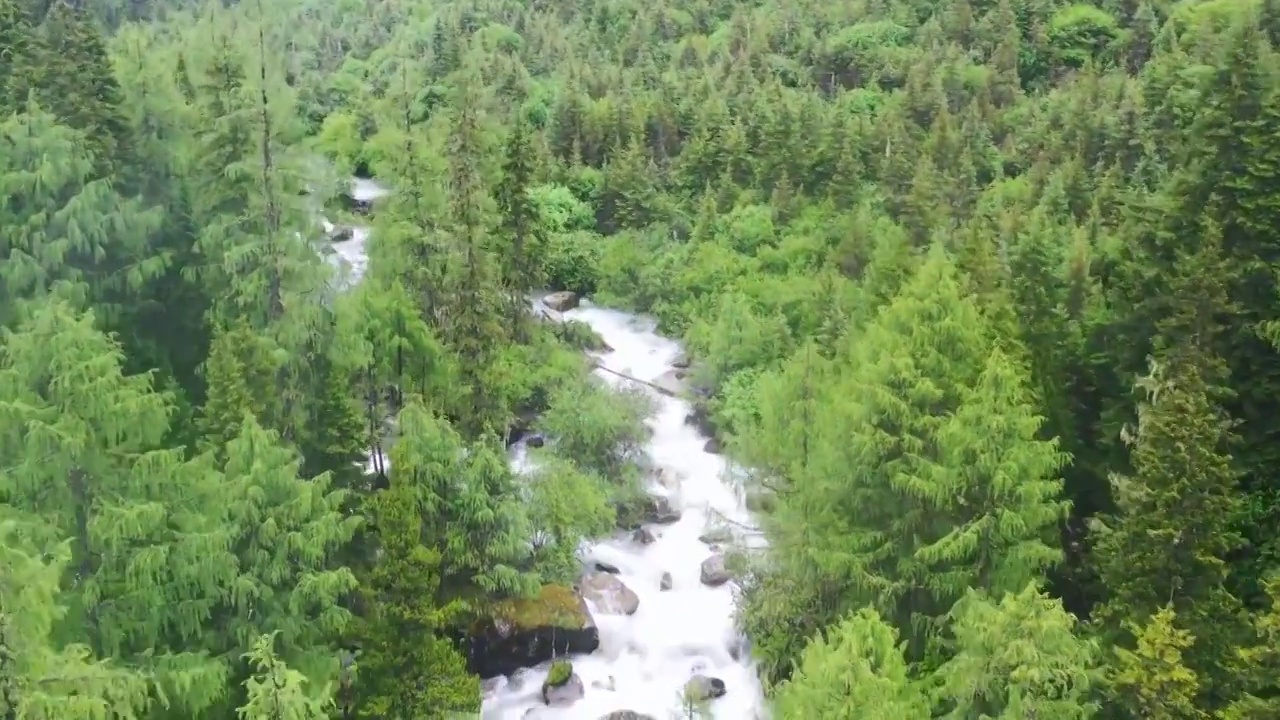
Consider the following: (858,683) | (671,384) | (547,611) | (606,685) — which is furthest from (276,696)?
(671,384)

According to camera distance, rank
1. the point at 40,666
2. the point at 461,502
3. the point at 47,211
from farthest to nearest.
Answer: the point at 47,211
the point at 461,502
the point at 40,666

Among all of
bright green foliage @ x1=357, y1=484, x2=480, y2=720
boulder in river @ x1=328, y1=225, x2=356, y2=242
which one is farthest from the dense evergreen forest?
boulder in river @ x1=328, y1=225, x2=356, y2=242

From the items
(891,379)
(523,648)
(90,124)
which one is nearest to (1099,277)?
(891,379)

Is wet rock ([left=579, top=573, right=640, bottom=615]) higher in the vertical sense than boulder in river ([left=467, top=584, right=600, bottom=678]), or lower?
lower

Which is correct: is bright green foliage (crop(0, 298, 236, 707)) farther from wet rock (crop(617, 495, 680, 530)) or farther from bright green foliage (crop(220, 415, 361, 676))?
wet rock (crop(617, 495, 680, 530))

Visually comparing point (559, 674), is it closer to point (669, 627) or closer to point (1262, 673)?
point (669, 627)

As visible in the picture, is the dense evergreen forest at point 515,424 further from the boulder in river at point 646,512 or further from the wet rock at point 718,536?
the wet rock at point 718,536

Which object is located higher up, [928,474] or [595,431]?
[928,474]
